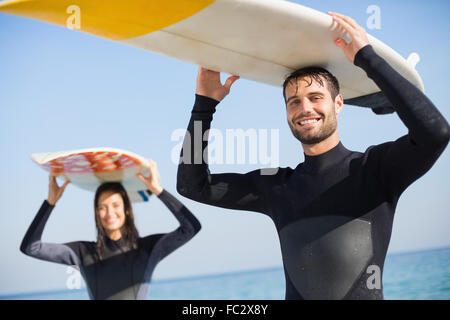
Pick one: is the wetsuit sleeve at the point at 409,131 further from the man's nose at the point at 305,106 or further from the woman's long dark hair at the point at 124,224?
the woman's long dark hair at the point at 124,224

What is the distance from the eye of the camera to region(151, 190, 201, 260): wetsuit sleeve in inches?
137

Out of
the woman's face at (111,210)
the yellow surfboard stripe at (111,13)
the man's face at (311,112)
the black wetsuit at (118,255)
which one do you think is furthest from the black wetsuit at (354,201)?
the woman's face at (111,210)

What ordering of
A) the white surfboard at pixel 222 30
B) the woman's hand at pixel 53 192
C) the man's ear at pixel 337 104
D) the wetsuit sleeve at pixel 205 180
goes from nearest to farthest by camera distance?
the white surfboard at pixel 222 30 < the man's ear at pixel 337 104 < the wetsuit sleeve at pixel 205 180 < the woman's hand at pixel 53 192

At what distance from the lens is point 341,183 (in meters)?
1.88

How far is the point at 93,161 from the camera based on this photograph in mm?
3201

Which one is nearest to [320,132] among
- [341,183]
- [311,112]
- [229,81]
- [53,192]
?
[311,112]

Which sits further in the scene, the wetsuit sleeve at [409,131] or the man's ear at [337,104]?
the man's ear at [337,104]

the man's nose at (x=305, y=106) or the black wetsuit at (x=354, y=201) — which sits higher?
the man's nose at (x=305, y=106)

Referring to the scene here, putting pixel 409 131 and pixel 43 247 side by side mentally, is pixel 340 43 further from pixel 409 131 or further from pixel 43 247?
pixel 43 247

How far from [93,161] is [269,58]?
1727mm

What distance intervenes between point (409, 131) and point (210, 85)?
3.32 feet

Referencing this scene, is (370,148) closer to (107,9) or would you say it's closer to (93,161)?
(107,9)

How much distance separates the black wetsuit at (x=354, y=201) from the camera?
5.21ft
